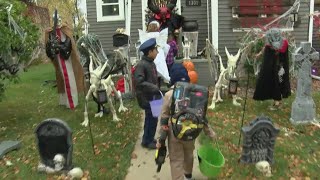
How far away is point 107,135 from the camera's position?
7.54m

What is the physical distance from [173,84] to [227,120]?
354cm

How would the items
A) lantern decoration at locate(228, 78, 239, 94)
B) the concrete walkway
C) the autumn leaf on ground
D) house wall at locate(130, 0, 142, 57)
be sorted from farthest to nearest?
house wall at locate(130, 0, 142, 57) → lantern decoration at locate(228, 78, 239, 94) → the autumn leaf on ground → the concrete walkway

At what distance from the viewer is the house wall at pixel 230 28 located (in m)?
12.6

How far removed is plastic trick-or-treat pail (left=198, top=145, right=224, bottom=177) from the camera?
4.98m

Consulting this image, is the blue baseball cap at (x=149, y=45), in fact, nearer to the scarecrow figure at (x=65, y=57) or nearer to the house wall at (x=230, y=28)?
the scarecrow figure at (x=65, y=57)

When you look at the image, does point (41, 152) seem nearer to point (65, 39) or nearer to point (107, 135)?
point (107, 135)

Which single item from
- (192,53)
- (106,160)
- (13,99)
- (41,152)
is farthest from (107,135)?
(13,99)

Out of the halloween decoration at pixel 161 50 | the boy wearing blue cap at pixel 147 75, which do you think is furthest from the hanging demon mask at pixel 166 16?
the boy wearing blue cap at pixel 147 75

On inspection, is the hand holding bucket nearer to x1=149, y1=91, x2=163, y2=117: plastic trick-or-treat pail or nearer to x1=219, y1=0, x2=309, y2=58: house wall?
x1=149, y1=91, x2=163, y2=117: plastic trick-or-treat pail

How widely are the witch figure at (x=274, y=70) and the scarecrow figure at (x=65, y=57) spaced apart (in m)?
3.96

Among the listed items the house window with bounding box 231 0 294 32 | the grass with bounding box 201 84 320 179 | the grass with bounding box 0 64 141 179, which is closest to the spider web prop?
the house window with bounding box 231 0 294 32

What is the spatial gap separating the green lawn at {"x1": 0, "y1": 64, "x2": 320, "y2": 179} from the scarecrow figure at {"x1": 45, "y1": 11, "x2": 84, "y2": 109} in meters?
0.57

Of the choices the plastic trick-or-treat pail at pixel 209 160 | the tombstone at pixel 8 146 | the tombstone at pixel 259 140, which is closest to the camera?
the plastic trick-or-treat pail at pixel 209 160

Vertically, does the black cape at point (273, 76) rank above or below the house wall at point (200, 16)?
below
